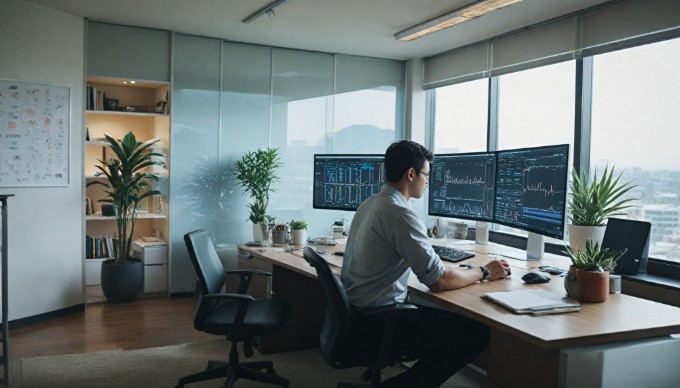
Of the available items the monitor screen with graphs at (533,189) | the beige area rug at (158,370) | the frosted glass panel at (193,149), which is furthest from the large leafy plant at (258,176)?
the monitor screen with graphs at (533,189)

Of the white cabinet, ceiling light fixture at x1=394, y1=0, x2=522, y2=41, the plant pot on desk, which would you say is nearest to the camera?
the plant pot on desk

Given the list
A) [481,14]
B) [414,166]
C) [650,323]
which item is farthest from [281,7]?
[650,323]

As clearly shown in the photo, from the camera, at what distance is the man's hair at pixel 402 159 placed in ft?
9.31

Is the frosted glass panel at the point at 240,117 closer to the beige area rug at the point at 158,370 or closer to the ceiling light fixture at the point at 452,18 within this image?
the ceiling light fixture at the point at 452,18

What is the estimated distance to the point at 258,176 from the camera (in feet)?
19.5

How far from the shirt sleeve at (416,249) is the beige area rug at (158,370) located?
4.14ft

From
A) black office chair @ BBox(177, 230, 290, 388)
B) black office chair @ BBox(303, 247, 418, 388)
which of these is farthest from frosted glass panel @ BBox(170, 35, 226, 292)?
black office chair @ BBox(303, 247, 418, 388)

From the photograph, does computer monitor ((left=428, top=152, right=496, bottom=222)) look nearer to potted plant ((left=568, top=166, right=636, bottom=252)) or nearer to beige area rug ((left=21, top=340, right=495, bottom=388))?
potted plant ((left=568, top=166, right=636, bottom=252))

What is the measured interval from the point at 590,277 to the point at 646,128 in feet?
7.53

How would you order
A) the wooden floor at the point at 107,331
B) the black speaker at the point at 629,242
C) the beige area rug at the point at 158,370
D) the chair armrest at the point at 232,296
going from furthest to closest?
the wooden floor at the point at 107,331
the beige area rug at the point at 158,370
the black speaker at the point at 629,242
the chair armrest at the point at 232,296

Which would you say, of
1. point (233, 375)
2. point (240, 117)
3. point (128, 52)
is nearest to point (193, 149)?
point (240, 117)

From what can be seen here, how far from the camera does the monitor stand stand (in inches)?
143

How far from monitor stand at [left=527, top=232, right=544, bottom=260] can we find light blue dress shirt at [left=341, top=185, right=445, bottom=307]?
122cm

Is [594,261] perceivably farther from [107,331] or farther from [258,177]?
[258,177]
